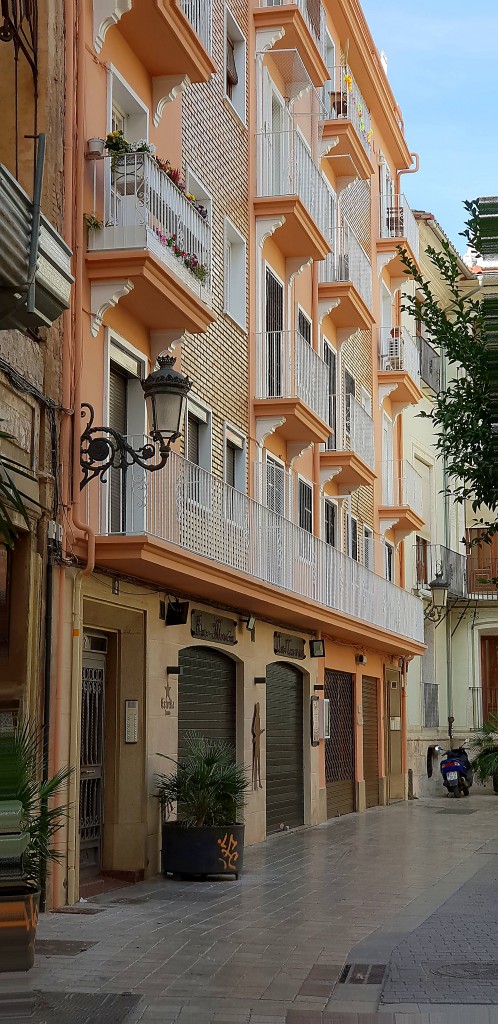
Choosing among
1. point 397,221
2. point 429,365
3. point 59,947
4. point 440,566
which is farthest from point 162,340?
point 440,566

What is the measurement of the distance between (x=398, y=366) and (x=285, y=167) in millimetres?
10998

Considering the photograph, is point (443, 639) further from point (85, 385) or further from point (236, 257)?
point (85, 385)

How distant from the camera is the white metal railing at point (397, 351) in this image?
31844mm

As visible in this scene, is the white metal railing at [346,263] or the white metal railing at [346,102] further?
the white metal railing at [346,102]

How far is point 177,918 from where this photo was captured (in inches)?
468

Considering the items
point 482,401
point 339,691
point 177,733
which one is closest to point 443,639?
point 339,691

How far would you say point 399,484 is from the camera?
32625 mm

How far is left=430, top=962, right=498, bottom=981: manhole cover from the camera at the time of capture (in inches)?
355

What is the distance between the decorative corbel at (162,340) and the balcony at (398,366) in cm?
1596

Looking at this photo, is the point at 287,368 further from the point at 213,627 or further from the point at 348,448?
the point at 348,448

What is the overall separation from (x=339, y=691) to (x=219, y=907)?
14.3m

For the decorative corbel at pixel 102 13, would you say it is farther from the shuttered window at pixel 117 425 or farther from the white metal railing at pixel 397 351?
the white metal railing at pixel 397 351

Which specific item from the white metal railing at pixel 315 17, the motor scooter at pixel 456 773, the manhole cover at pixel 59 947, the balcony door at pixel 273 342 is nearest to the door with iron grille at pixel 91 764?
the manhole cover at pixel 59 947

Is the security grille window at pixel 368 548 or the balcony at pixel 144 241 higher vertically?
the balcony at pixel 144 241
